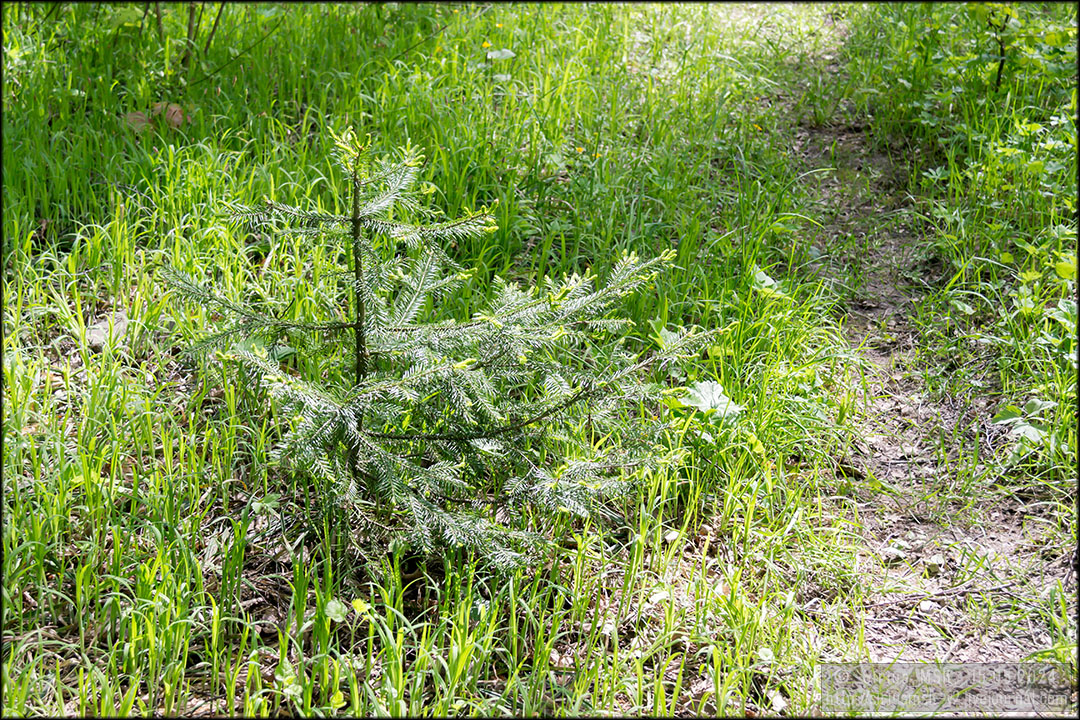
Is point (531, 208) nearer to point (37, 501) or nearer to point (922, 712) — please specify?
point (37, 501)

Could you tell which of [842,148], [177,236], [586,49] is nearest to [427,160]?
[177,236]

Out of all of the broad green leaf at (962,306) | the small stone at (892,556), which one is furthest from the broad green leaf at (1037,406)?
the small stone at (892,556)

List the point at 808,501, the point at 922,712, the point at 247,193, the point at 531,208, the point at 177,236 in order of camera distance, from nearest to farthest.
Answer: the point at 922,712
the point at 808,501
the point at 177,236
the point at 247,193
the point at 531,208

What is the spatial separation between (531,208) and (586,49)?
1575mm

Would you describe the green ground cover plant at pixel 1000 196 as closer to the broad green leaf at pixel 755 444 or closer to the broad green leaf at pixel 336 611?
the broad green leaf at pixel 755 444

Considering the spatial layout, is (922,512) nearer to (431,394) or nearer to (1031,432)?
(1031,432)

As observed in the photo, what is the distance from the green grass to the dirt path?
0.37ft

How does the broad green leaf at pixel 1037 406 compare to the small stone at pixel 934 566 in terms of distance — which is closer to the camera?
the small stone at pixel 934 566

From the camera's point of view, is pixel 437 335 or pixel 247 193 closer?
pixel 437 335

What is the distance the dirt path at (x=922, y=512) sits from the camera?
242cm

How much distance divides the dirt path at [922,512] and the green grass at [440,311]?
11 cm

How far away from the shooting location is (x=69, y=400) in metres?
2.88

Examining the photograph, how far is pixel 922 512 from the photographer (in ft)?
9.34

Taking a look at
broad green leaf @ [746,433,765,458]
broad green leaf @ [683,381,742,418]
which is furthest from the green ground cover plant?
broad green leaf @ [683,381,742,418]
